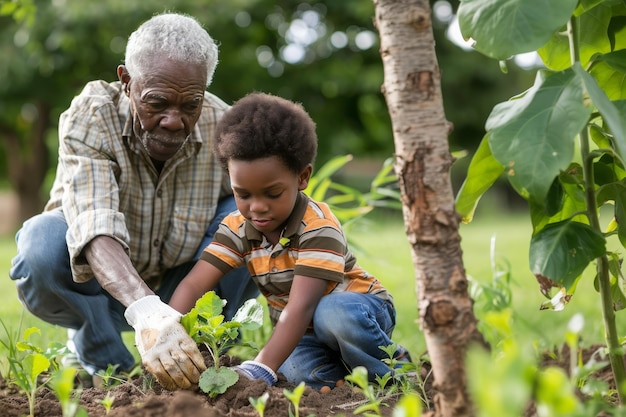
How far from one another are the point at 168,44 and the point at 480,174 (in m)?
1.17

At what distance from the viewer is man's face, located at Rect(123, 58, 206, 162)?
8.04ft

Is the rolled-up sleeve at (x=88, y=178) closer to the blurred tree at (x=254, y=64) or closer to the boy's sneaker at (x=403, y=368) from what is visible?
the boy's sneaker at (x=403, y=368)

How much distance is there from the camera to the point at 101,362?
2.80 m

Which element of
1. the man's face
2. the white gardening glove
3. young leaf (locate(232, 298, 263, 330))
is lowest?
the white gardening glove

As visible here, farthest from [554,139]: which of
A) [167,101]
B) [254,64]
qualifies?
[254,64]

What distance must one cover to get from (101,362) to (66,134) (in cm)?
87

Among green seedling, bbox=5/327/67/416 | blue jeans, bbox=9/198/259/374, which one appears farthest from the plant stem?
blue jeans, bbox=9/198/259/374

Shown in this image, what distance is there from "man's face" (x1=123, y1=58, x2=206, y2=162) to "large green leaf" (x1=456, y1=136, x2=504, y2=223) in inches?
40.7

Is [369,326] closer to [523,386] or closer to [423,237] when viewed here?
A: [423,237]

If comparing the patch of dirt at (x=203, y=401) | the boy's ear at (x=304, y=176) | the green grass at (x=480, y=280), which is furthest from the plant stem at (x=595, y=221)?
the boy's ear at (x=304, y=176)

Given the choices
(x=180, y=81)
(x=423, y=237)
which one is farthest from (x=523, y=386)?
(x=180, y=81)

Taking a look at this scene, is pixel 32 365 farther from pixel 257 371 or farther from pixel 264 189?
pixel 264 189

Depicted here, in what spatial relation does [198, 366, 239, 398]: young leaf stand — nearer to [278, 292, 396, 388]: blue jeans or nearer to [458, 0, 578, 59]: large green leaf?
[278, 292, 396, 388]: blue jeans

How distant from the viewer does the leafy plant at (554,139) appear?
1.57 m
